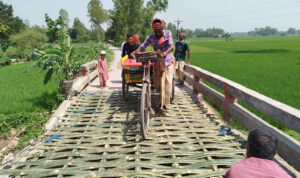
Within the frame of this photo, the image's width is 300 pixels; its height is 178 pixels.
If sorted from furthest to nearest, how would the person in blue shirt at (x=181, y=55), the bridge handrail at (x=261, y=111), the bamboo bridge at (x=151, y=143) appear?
1. the person in blue shirt at (x=181, y=55)
2. the bamboo bridge at (x=151, y=143)
3. the bridge handrail at (x=261, y=111)

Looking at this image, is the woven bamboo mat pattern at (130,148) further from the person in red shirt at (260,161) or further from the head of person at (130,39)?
the head of person at (130,39)

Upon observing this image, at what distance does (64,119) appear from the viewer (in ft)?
15.0

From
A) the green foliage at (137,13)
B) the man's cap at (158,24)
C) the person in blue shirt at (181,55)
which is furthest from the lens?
the green foliage at (137,13)

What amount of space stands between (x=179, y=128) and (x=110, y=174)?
1690 mm

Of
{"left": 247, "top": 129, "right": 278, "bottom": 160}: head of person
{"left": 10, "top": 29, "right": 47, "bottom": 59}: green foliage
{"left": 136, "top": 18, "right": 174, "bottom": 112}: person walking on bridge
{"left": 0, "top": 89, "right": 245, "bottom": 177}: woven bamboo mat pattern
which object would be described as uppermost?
{"left": 10, "top": 29, "right": 47, "bottom": 59}: green foliage

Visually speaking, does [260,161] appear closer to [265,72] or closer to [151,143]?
[151,143]

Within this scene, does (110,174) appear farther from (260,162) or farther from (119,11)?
(119,11)

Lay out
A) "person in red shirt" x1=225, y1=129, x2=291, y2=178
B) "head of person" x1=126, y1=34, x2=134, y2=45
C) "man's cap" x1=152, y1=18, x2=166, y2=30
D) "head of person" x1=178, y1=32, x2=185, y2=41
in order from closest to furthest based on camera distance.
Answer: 1. "person in red shirt" x1=225, y1=129, x2=291, y2=178
2. "man's cap" x1=152, y1=18, x2=166, y2=30
3. "head of person" x1=126, y1=34, x2=134, y2=45
4. "head of person" x1=178, y1=32, x2=185, y2=41

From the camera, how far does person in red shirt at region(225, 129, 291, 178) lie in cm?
160

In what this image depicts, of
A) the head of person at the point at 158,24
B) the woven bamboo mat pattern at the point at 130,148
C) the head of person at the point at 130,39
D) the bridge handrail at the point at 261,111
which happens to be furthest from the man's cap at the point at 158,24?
the head of person at the point at 130,39

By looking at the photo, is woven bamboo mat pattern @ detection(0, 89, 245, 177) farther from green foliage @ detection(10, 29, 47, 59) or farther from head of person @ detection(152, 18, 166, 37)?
green foliage @ detection(10, 29, 47, 59)

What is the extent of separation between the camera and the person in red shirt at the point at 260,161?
1603mm

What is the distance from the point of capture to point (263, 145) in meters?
1.70

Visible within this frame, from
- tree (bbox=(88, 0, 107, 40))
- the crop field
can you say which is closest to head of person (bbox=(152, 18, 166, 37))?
the crop field
